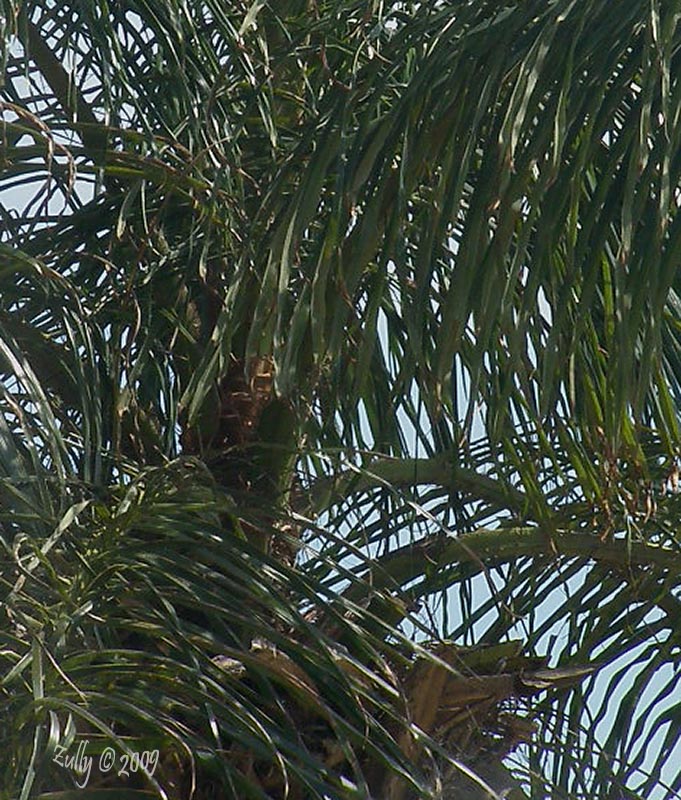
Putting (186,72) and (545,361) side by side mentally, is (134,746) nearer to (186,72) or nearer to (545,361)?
(545,361)

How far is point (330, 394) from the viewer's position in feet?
4.53

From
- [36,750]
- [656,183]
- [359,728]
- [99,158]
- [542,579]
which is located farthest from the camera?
[542,579]

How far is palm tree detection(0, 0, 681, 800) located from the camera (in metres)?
1.09

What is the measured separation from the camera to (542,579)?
168 centimetres

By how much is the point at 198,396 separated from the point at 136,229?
0.51m

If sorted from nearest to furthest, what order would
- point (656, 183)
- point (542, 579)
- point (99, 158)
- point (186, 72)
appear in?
point (656, 183)
point (99, 158)
point (186, 72)
point (542, 579)

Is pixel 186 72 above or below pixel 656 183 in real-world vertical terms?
above

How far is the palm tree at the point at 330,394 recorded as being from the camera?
42.8 inches

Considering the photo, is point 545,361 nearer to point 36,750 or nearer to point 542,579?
point 36,750

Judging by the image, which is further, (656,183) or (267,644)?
(267,644)

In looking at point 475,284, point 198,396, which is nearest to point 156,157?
point 198,396

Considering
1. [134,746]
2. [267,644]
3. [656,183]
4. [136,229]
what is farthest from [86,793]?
[136,229]

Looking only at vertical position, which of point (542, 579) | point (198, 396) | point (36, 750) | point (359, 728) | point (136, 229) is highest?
point (136, 229)

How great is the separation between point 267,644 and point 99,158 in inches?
→ 17.9
